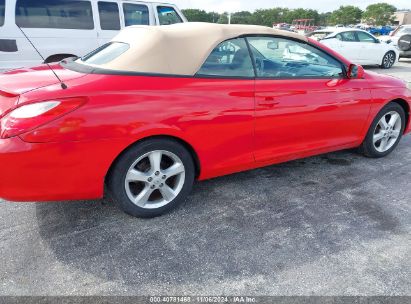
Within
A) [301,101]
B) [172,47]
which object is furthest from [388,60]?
[172,47]

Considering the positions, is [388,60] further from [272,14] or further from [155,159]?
[272,14]

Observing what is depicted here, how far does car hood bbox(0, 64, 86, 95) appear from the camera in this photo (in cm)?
245

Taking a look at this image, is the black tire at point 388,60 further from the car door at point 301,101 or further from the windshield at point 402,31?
the car door at point 301,101

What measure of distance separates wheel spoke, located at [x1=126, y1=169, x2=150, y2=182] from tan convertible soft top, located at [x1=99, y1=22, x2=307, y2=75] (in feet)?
2.46

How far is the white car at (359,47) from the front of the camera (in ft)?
39.1

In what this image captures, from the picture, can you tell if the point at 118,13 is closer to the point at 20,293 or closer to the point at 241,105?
the point at 241,105

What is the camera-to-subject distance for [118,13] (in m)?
7.17

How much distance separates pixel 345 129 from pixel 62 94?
9.03 ft

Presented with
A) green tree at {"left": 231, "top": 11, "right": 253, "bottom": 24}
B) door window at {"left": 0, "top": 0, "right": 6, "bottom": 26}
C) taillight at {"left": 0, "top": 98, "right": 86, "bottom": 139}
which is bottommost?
green tree at {"left": 231, "top": 11, "right": 253, "bottom": 24}

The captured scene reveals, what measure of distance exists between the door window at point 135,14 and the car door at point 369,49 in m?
8.05

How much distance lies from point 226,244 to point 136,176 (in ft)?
2.70

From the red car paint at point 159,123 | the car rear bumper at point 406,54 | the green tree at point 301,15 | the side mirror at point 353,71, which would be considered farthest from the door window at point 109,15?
the green tree at point 301,15

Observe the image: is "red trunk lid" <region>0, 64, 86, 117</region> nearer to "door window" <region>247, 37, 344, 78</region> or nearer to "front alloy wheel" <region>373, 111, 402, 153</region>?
"door window" <region>247, 37, 344, 78</region>

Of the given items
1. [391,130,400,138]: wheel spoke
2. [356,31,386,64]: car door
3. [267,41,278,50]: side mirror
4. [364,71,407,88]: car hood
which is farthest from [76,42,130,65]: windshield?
[356,31,386,64]: car door
